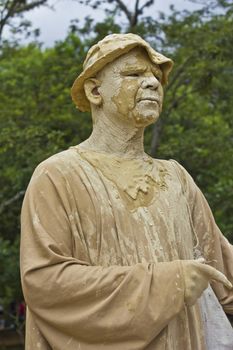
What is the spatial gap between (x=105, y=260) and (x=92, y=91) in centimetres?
88

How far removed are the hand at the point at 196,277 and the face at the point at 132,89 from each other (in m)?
0.79

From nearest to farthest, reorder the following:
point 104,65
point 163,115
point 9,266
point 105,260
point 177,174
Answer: point 105,260, point 104,65, point 177,174, point 163,115, point 9,266

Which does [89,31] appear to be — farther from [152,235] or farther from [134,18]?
[152,235]

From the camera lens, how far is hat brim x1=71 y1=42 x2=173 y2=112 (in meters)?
3.59

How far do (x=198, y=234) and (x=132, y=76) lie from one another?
0.84 metres

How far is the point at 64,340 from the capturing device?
3227 mm

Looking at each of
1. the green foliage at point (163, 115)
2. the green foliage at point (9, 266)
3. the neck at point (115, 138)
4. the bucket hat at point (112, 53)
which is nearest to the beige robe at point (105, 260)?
the neck at point (115, 138)

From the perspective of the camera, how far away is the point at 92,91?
3.73 metres

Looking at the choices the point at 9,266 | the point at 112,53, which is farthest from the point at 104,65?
the point at 9,266

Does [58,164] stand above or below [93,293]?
above

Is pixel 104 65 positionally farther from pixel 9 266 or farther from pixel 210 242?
pixel 9 266

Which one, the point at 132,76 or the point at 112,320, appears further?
the point at 132,76

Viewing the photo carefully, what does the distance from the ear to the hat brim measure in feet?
0.08

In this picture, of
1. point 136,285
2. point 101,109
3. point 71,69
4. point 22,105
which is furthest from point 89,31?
point 136,285
